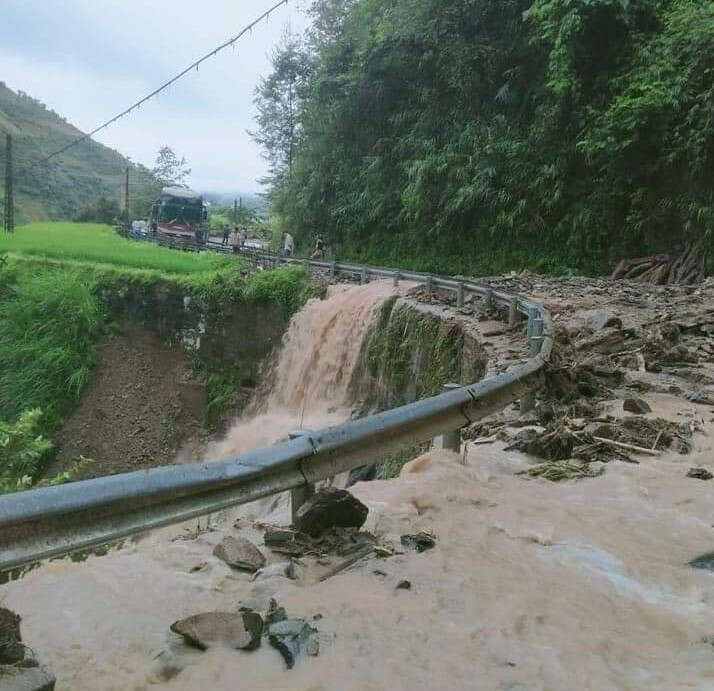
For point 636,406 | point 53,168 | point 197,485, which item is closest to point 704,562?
point 197,485

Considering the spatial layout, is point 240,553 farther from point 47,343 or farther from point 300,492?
point 47,343

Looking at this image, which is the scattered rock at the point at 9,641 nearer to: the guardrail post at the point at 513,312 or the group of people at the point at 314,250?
the guardrail post at the point at 513,312

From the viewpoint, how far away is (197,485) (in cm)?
234

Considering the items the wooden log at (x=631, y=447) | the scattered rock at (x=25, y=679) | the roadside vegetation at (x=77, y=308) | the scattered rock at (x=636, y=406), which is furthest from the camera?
the roadside vegetation at (x=77, y=308)

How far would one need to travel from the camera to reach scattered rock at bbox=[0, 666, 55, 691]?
4.89 feet

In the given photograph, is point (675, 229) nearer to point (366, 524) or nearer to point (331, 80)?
point (331, 80)

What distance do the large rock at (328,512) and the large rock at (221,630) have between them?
80 cm

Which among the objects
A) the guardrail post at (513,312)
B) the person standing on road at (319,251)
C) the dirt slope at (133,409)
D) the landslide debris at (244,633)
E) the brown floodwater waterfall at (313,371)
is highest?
the person standing on road at (319,251)

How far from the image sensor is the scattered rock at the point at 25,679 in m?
1.49

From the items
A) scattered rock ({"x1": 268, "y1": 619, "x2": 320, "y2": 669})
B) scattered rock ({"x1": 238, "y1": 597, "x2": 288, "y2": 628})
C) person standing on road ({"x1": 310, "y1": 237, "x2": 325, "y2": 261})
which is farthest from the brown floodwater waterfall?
scattered rock ({"x1": 268, "y1": 619, "x2": 320, "y2": 669})

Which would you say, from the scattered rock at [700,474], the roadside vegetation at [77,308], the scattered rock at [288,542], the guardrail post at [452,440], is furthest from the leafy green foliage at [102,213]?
the scattered rock at [288,542]

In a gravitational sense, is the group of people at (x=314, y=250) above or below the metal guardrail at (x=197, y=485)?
above

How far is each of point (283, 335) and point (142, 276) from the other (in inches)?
211

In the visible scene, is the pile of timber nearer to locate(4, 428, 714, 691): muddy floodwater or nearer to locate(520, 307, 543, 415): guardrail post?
locate(520, 307, 543, 415): guardrail post
